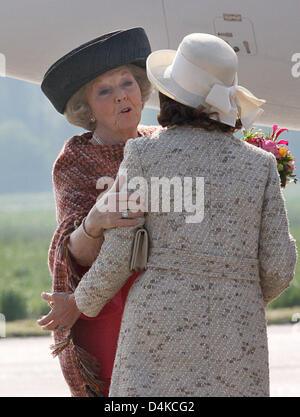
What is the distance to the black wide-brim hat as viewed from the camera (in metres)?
2.93

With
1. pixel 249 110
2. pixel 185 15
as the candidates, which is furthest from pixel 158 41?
pixel 249 110

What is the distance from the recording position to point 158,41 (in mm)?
4492

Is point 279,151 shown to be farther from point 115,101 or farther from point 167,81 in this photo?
point 167,81

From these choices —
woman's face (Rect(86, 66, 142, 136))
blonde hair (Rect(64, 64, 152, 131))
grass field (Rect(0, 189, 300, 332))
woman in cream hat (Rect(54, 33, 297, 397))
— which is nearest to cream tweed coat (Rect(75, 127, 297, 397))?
woman in cream hat (Rect(54, 33, 297, 397))

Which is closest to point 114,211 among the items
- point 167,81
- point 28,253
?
point 167,81

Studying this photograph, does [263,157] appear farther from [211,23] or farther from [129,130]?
[211,23]

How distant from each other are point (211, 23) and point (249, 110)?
204 cm

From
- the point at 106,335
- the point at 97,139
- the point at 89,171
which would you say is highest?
the point at 97,139

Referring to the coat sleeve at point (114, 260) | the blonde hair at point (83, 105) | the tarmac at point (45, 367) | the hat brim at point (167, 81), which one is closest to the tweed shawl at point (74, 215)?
the blonde hair at point (83, 105)

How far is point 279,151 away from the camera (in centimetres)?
304

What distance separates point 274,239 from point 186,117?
40cm

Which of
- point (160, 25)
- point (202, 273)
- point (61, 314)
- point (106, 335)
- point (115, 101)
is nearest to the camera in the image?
point (202, 273)

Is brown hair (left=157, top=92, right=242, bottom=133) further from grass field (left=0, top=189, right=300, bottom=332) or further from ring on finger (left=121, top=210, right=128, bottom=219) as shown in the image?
grass field (left=0, top=189, right=300, bottom=332)

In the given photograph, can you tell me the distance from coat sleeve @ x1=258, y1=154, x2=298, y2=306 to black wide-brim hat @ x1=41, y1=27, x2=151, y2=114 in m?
0.82
